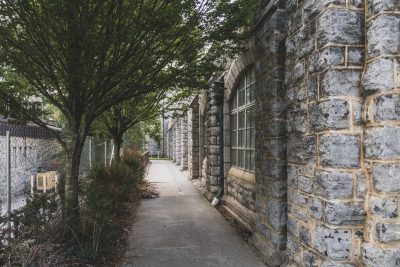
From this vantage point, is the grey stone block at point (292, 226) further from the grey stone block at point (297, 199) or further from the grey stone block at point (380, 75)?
the grey stone block at point (380, 75)

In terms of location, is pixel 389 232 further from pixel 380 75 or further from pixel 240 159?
pixel 240 159

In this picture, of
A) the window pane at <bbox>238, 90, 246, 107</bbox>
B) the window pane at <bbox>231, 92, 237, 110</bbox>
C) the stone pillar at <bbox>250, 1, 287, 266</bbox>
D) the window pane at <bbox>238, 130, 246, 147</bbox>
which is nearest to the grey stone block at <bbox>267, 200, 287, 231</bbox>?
the stone pillar at <bbox>250, 1, 287, 266</bbox>

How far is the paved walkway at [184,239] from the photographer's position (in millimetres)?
4453

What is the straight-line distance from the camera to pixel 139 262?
4375 millimetres

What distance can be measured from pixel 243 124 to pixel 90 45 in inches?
153

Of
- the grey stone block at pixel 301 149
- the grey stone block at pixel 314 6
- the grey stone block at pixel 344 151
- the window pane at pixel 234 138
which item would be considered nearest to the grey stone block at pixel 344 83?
the grey stone block at pixel 344 151

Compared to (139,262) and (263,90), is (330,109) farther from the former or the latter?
(139,262)

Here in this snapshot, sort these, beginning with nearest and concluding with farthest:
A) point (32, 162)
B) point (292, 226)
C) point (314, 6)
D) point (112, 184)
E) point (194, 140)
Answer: point (314, 6)
point (292, 226)
point (112, 184)
point (32, 162)
point (194, 140)

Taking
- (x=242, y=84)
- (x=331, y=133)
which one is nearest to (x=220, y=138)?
(x=242, y=84)

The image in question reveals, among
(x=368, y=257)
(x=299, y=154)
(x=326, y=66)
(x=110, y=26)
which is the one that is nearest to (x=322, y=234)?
(x=368, y=257)

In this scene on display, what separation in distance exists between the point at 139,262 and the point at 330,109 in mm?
3002

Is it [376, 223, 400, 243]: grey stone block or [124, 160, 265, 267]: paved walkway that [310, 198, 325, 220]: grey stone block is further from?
[124, 160, 265, 267]: paved walkway

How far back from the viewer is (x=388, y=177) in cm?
269

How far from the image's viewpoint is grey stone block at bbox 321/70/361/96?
299 centimetres
